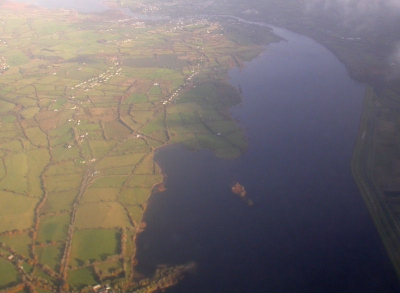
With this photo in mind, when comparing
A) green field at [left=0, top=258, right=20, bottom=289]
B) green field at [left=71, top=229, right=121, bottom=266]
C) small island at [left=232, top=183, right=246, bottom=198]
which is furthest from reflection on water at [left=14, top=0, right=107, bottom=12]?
green field at [left=0, top=258, right=20, bottom=289]

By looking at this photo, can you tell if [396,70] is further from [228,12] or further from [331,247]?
[228,12]

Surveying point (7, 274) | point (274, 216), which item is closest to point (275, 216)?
point (274, 216)

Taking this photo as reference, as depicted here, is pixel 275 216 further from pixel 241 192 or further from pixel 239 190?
pixel 239 190

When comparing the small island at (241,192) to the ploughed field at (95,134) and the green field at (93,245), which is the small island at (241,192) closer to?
the ploughed field at (95,134)

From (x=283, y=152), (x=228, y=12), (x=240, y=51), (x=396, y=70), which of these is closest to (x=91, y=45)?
(x=240, y=51)

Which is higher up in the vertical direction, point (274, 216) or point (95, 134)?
point (95, 134)

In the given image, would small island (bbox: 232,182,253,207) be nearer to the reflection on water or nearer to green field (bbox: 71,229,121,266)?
green field (bbox: 71,229,121,266)
